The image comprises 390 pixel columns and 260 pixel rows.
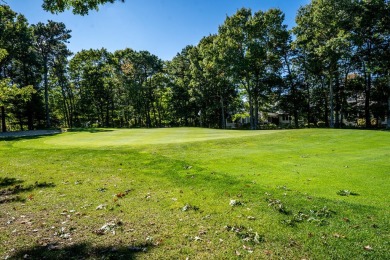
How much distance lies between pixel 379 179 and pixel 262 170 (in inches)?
147

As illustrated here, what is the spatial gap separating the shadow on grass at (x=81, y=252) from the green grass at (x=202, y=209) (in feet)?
0.06

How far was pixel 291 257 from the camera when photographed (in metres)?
4.61

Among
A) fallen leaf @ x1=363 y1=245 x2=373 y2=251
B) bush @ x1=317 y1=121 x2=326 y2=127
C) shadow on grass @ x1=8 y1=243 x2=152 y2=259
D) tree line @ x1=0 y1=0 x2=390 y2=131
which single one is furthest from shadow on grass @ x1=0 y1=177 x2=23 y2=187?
bush @ x1=317 y1=121 x2=326 y2=127

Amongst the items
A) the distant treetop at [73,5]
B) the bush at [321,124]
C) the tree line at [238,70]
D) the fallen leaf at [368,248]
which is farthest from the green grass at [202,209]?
the bush at [321,124]

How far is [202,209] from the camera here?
22.5 feet

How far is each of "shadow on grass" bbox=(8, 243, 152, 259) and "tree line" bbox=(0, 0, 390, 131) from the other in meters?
16.6

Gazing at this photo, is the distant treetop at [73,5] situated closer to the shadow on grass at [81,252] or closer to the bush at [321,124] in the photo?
the shadow on grass at [81,252]

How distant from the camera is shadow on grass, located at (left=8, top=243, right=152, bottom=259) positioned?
4812 millimetres

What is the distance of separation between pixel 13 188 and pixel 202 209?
738 cm

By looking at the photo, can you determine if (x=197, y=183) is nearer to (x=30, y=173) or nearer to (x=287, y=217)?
(x=287, y=217)

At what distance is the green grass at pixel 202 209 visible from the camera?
500 centimetres

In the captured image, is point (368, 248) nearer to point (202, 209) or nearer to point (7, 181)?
point (202, 209)

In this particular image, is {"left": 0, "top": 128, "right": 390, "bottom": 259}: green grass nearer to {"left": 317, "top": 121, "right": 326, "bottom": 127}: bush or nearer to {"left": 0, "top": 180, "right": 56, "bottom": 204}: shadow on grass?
{"left": 0, "top": 180, "right": 56, "bottom": 204}: shadow on grass

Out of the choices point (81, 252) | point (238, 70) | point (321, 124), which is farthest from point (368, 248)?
point (321, 124)
